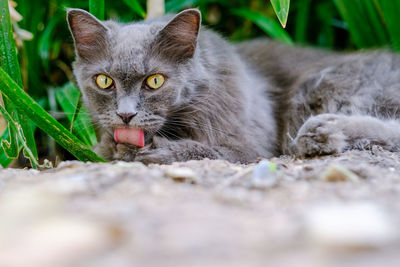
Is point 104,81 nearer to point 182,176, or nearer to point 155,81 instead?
point 155,81

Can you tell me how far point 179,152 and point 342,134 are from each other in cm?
66

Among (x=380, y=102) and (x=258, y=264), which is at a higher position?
(x=258, y=264)

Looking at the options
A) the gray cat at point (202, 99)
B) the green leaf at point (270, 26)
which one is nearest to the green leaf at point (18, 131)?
the gray cat at point (202, 99)

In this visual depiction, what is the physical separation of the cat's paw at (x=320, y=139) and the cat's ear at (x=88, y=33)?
0.91m

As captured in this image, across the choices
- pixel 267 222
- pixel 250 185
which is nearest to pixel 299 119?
pixel 250 185

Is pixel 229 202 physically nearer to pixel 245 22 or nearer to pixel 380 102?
pixel 380 102

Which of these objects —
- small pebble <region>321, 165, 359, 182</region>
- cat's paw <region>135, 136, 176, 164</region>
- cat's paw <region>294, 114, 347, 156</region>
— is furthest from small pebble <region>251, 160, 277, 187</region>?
cat's paw <region>135, 136, 176, 164</region>

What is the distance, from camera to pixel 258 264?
0.66 metres

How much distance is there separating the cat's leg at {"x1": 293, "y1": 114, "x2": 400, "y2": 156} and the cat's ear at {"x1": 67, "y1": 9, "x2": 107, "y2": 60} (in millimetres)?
918

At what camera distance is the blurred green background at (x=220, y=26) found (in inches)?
106

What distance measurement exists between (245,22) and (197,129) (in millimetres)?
1856

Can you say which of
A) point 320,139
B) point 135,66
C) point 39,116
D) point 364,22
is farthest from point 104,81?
point 364,22

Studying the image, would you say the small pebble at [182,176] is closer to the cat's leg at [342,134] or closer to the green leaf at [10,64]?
the cat's leg at [342,134]

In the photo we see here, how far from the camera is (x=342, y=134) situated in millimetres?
1747
